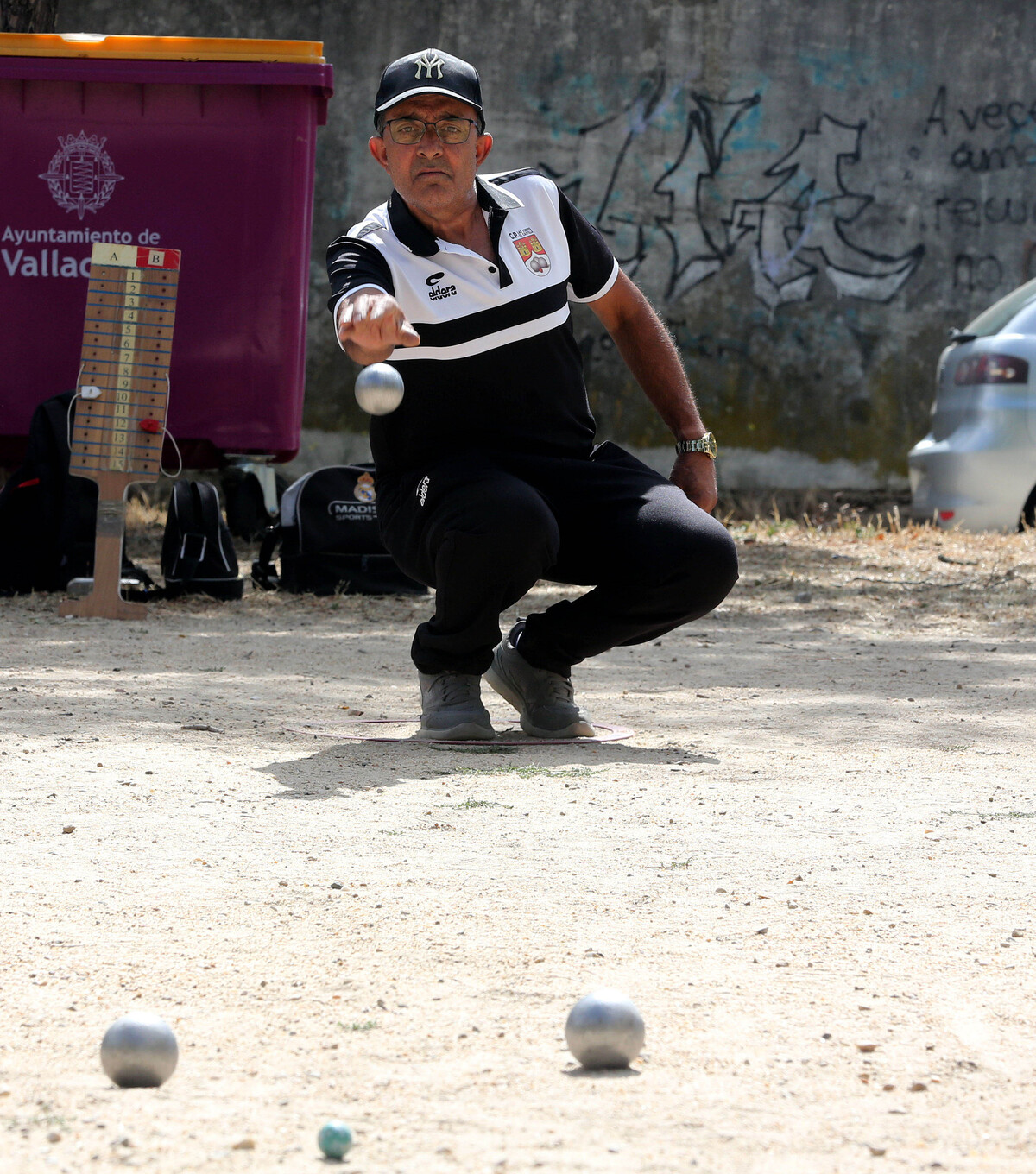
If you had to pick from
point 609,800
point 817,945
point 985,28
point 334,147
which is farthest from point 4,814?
point 985,28

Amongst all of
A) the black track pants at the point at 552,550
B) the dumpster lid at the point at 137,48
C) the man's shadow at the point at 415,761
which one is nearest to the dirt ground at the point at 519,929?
the man's shadow at the point at 415,761

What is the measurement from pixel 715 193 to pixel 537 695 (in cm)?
697

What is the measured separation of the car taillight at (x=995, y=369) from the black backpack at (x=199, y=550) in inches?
149

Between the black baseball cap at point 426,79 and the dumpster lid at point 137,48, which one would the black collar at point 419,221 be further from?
the dumpster lid at point 137,48

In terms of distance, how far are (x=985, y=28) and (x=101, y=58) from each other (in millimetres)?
6138

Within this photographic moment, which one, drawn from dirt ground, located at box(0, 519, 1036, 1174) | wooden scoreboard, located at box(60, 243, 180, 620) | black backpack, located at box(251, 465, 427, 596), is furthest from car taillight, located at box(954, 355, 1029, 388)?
wooden scoreboard, located at box(60, 243, 180, 620)

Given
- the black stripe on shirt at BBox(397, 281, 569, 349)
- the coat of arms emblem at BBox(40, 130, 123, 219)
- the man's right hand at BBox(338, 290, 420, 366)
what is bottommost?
the man's right hand at BBox(338, 290, 420, 366)

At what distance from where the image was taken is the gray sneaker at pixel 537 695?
12.1 feet

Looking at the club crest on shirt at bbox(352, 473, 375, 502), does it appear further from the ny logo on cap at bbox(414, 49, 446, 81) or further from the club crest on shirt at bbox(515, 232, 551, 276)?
the ny logo on cap at bbox(414, 49, 446, 81)

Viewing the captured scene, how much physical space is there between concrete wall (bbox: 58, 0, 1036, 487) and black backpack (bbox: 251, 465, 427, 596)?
3381 mm

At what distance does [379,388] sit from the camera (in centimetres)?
325

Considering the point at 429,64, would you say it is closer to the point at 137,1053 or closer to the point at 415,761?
the point at 415,761

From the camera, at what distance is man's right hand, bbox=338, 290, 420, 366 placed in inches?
122

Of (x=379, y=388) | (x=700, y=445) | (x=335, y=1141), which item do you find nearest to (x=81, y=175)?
(x=700, y=445)
